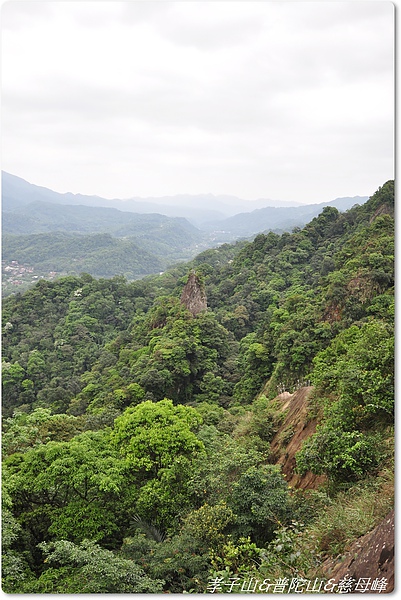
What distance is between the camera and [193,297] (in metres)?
23.8

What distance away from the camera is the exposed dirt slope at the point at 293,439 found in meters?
6.77

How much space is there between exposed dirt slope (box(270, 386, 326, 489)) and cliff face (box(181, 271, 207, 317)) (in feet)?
46.4

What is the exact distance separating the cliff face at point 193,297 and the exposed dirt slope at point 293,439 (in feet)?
46.4

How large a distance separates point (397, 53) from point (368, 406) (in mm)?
4734

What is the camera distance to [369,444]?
5.16m

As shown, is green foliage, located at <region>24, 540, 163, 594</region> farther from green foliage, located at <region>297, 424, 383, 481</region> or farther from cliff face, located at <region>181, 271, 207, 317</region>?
cliff face, located at <region>181, 271, 207, 317</region>

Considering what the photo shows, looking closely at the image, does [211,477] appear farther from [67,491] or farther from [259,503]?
[67,491]

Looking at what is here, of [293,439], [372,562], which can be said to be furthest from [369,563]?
[293,439]

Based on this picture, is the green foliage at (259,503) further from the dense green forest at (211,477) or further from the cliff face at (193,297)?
the cliff face at (193,297)

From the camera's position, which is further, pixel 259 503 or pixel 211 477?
pixel 211 477

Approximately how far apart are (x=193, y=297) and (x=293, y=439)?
52.9 feet

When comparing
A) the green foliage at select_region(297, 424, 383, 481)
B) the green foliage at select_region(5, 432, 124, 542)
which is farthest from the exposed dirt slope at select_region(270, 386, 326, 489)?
the green foliage at select_region(5, 432, 124, 542)

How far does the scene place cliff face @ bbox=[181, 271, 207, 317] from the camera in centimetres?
2364

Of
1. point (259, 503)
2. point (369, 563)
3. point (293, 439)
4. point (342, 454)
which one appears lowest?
point (293, 439)
